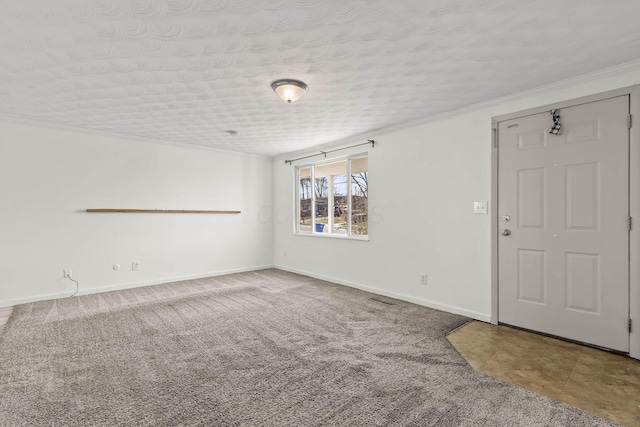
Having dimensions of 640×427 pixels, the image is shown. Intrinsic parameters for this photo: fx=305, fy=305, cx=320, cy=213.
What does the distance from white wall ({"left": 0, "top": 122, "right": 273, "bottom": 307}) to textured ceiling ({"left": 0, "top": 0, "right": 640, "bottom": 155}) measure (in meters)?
0.69

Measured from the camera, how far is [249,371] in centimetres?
220

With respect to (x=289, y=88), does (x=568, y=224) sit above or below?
below

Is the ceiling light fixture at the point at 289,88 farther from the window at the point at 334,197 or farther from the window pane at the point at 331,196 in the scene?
the window pane at the point at 331,196

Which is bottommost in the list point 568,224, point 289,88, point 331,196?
point 568,224

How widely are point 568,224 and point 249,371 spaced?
2992mm

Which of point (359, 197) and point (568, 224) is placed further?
point (359, 197)

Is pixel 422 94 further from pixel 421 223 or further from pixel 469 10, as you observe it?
pixel 421 223

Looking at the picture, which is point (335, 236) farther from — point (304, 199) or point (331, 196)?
point (304, 199)

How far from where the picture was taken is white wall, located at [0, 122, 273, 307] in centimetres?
385

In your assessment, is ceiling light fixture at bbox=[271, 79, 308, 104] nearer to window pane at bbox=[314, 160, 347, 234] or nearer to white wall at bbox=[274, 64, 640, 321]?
white wall at bbox=[274, 64, 640, 321]

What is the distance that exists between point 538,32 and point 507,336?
252cm

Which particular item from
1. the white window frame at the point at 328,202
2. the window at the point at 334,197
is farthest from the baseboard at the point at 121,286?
the window at the point at 334,197

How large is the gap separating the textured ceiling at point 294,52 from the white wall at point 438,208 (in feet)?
0.74

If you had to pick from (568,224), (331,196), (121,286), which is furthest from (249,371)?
(331,196)
